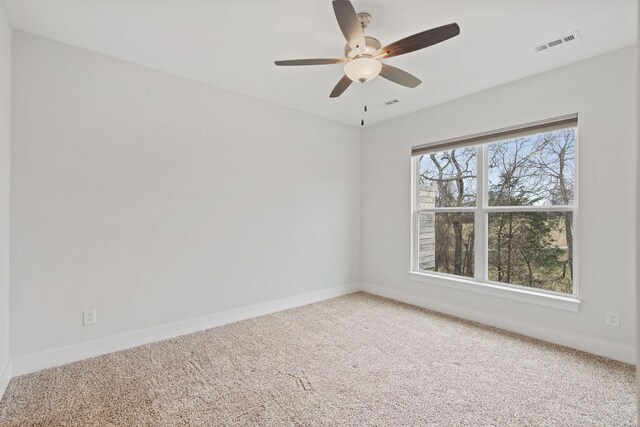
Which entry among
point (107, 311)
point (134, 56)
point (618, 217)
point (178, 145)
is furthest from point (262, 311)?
point (618, 217)

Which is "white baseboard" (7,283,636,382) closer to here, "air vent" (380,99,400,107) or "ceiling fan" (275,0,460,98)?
"air vent" (380,99,400,107)

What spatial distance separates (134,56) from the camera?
8.53 feet

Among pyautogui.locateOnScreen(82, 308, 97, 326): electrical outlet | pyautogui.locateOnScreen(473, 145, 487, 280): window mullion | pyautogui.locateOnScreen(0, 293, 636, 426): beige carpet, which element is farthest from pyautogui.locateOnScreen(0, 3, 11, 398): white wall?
pyautogui.locateOnScreen(473, 145, 487, 280): window mullion

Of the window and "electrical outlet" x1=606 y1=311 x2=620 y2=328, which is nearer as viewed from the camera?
"electrical outlet" x1=606 y1=311 x2=620 y2=328

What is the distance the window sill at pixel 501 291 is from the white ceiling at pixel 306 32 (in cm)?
206

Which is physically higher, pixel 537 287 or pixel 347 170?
pixel 347 170

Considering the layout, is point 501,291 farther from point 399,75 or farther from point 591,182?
point 399,75

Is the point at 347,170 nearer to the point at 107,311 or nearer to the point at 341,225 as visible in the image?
the point at 341,225

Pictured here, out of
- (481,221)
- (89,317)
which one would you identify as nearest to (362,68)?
(481,221)

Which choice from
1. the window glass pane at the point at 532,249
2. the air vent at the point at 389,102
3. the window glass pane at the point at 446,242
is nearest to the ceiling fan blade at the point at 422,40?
the air vent at the point at 389,102

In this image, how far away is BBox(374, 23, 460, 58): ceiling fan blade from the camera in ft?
5.65

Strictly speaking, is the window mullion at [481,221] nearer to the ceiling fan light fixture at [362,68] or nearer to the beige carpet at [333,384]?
the beige carpet at [333,384]

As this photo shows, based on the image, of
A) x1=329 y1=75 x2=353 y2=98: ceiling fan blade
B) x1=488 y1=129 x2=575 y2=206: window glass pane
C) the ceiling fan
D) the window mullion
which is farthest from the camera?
the window mullion

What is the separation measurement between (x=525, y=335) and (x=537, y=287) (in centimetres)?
47
